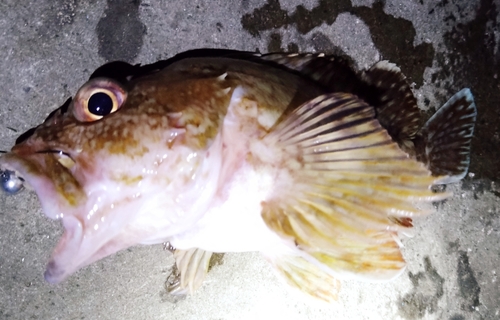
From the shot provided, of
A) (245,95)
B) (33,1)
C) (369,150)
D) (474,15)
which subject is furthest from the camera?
(474,15)

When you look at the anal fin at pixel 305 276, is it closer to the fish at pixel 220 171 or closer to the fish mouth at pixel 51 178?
the fish at pixel 220 171

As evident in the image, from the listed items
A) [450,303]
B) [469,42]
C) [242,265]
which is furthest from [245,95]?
[450,303]

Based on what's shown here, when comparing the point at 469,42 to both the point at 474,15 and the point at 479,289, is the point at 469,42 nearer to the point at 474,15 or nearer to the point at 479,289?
the point at 474,15

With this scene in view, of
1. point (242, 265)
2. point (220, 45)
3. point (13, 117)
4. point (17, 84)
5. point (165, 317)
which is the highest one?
point (220, 45)

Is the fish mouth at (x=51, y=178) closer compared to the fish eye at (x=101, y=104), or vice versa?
the fish mouth at (x=51, y=178)

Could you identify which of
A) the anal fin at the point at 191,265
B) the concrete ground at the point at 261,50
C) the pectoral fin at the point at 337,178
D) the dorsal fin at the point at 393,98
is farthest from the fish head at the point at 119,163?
the dorsal fin at the point at 393,98
